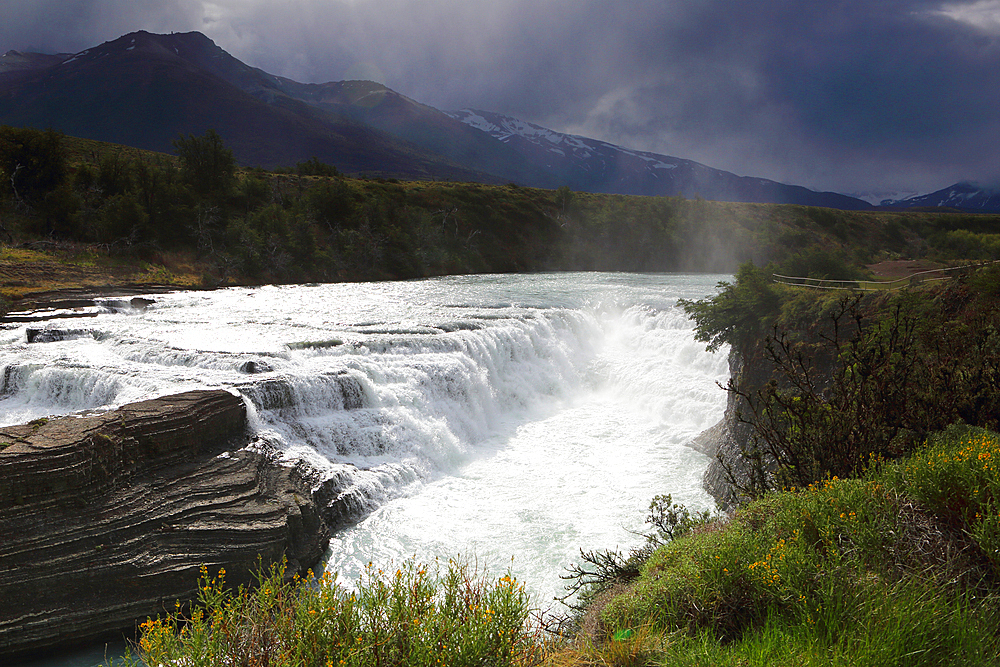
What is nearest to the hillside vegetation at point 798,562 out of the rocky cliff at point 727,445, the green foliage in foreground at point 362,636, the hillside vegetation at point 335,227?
the green foliage in foreground at point 362,636

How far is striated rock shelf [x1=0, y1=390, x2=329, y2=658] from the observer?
6875mm

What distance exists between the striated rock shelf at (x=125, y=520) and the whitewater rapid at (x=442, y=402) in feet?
3.89

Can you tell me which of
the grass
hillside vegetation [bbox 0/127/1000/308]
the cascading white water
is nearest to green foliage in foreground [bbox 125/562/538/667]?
the grass

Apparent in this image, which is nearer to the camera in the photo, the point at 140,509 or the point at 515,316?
the point at 140,509

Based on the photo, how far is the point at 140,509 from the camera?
7793mm

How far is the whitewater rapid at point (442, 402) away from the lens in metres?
9.77

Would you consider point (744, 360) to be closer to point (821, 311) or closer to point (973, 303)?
point (821, 311)

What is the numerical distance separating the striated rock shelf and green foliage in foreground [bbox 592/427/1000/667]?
446 cm

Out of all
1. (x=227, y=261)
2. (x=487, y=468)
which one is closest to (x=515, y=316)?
(x=487, y=468)

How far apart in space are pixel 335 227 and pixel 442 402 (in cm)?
3273

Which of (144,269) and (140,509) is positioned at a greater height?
(144,269)

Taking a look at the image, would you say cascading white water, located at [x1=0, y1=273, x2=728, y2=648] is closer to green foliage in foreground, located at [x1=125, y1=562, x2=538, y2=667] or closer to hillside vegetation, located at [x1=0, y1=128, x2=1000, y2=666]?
hillside vegetation, located at [x1=0, y1=128, x2=1000, y2=666]

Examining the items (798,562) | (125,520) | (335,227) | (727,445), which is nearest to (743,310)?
(727,445)

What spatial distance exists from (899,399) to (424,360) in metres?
11.5
